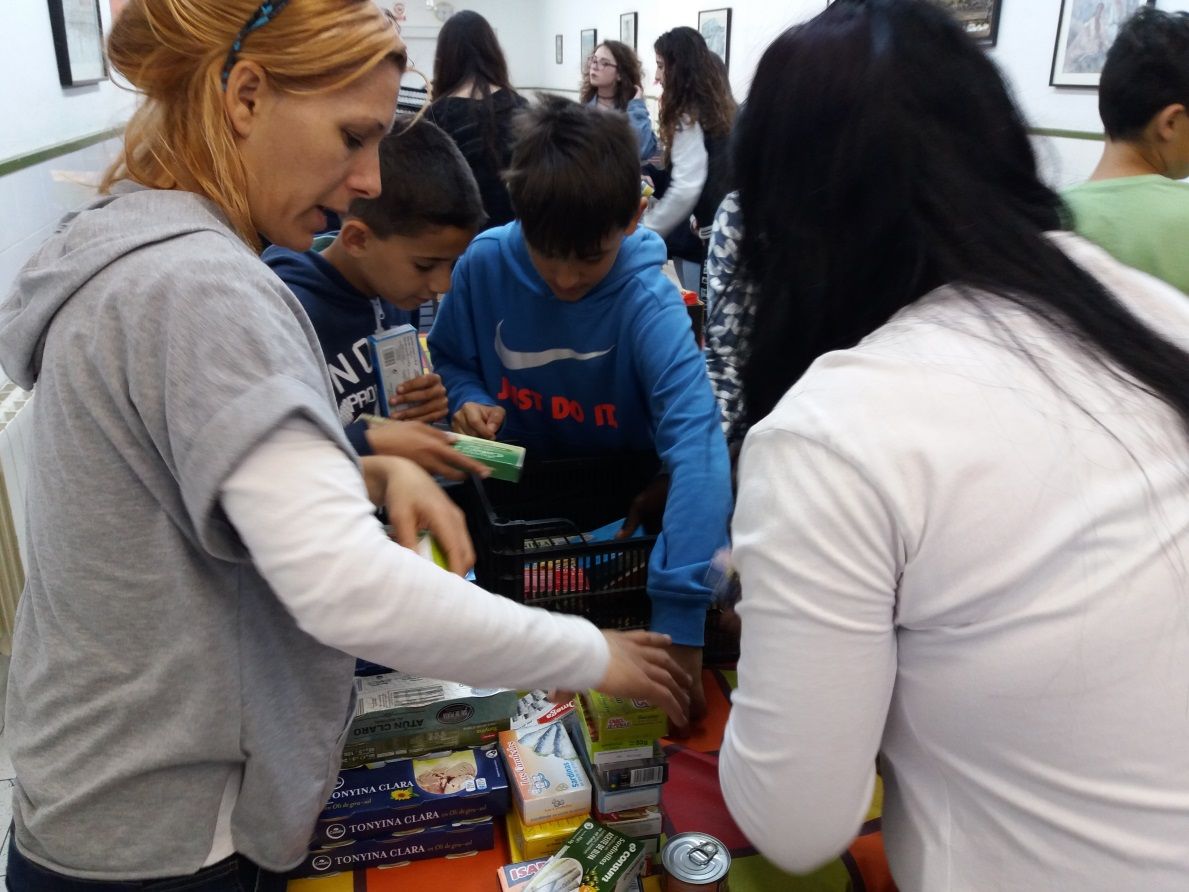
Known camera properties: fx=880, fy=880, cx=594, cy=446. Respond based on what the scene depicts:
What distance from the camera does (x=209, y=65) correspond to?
0.67 metres

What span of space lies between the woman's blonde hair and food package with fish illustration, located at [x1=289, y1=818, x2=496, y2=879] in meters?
0.64

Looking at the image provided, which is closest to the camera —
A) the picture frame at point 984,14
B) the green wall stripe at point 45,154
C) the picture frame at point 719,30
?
the green wall stripe at point 45,154

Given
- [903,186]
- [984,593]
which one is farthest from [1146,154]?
[984,593]

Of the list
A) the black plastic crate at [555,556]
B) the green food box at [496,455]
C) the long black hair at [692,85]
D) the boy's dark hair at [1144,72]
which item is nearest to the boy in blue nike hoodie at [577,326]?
the black plastic crate at [555,556]

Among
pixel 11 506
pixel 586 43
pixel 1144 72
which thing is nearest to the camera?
pixel 1144 72

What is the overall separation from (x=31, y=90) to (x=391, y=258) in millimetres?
1801

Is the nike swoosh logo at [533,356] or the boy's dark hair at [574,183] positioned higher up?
the boy's dark hair at [574,183]

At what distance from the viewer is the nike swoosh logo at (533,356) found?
148 cm

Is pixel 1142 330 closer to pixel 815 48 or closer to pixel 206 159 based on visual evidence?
pixel 815 48

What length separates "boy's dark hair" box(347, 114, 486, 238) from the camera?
138 cm

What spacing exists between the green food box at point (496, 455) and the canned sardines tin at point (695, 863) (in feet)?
1.53

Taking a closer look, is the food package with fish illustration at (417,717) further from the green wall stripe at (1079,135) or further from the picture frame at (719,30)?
the picture frame at (719,30)

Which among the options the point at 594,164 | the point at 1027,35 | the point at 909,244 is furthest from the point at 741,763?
the point at 1027,35

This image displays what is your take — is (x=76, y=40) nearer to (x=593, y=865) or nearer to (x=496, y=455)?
(x=496, y=455)
